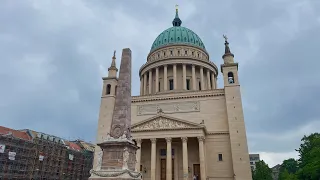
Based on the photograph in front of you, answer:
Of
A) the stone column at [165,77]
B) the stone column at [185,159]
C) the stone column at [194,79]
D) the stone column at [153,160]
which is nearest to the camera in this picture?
the stone column at [185,159]

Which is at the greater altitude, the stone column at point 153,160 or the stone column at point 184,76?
the stone column at point 184,76

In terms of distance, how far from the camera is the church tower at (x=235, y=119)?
1123 inches

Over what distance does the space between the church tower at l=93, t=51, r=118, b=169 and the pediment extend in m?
6.41

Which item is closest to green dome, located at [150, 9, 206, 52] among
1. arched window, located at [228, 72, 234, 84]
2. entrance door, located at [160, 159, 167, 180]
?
arched window, located at [228, 72, 234, 84]

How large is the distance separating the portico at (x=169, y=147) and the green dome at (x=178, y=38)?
2252 cm

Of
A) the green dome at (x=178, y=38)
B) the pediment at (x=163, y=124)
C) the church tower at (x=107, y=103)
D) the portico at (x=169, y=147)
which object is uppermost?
the green dome at (x=178, y=38)

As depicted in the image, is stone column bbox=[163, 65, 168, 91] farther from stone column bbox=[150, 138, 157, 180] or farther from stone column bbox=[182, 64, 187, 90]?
stone column bbox=[150, 138, 157, 180]

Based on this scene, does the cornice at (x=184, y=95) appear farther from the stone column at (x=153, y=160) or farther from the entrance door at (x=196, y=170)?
the entrance door at (x=196, y=170)

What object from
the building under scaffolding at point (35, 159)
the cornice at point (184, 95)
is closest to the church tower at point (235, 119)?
the cornice at point (184, 95)

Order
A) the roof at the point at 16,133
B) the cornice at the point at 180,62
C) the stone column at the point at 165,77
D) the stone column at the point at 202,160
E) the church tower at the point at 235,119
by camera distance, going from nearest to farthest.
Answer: the stone column at the point at 202,160
the church tower at the point at 235,119
the roof at the point at 16,133
the stone column at the point at 165,77
the cornice at the point at 180,62

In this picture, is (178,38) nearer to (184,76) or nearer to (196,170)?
(184,76)

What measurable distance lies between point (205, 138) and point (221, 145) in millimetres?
2138

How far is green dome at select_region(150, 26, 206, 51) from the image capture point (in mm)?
49444

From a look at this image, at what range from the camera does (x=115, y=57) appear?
1663 inches
